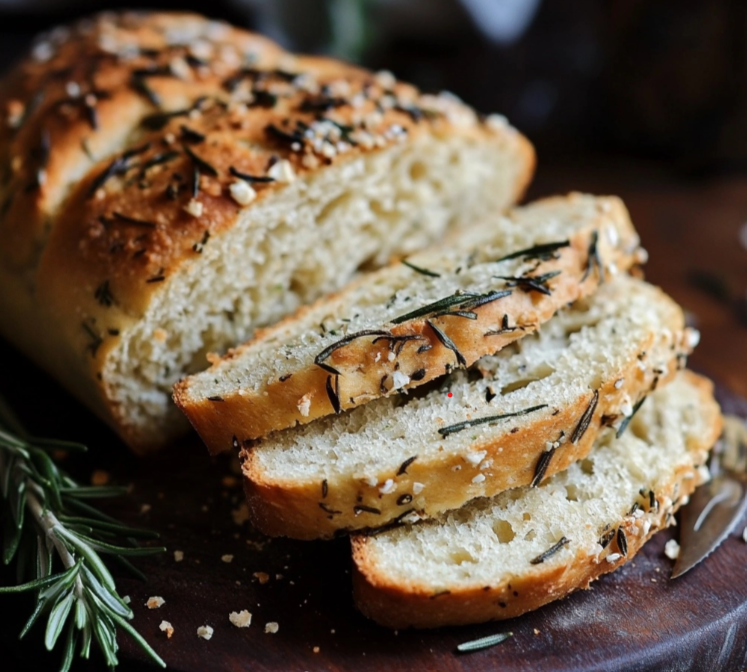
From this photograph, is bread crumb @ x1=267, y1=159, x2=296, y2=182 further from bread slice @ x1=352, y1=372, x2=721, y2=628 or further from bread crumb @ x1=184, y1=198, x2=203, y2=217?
bread slice @ x1=352, y1=372, x2=721, y2=628

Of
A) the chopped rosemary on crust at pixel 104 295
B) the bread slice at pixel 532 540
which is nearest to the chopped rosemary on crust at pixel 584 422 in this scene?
the bread slice at pixel 532 540

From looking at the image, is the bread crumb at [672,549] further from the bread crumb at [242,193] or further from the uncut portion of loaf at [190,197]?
the bread crumb at [242,193]

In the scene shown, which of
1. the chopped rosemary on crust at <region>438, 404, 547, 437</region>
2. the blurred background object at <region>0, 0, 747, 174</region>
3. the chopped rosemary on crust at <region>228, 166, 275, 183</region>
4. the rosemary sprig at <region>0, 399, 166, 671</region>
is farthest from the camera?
the blurred background object at <region>0, 0, 747, 174</region>

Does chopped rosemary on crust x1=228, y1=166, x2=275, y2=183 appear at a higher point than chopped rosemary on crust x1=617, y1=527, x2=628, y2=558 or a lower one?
higher

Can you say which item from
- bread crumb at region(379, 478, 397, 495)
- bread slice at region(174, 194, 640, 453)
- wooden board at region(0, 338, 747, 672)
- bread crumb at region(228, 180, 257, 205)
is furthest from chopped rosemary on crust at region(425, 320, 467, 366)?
bread crumb at region(228, 180, 257, 205)

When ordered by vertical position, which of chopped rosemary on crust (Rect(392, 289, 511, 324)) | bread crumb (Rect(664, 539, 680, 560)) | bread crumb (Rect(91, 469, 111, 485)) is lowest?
bread crumb (Rect(91, 469, 111, 485))

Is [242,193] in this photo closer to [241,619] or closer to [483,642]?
[241,619]
